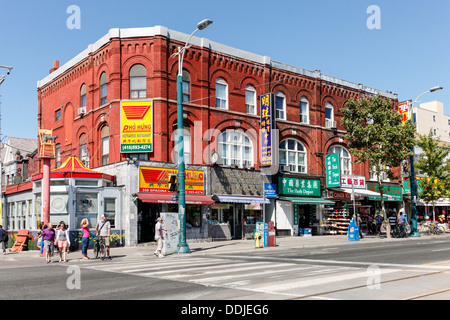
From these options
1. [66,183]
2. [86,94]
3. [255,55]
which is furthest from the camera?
[255,55]

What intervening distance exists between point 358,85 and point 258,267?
1320 inches

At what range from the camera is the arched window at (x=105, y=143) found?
3075cm

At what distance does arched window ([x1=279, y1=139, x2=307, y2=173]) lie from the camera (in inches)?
1442

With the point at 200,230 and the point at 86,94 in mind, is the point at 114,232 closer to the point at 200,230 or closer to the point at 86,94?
the point at 200,230

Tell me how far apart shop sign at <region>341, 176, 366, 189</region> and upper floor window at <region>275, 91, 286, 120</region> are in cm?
797

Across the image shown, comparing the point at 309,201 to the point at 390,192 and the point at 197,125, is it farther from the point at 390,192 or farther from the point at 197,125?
the point at 390,192

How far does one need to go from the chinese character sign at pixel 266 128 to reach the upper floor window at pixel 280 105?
2.97m

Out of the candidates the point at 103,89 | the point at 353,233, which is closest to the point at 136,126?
the point at 103,89

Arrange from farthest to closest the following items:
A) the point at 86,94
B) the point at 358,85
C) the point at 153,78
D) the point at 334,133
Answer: the point at 358,85 → the point at 334,133 → the point at 86,94 → the point at 153,78

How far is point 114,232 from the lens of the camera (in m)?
27.1


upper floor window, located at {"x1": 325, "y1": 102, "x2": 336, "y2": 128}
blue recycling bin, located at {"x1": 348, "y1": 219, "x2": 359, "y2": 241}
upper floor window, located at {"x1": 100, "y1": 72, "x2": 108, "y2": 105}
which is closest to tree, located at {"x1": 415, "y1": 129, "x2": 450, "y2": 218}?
upper floor window, located at {"x1": 325, "y1": 102, "x2": 336, "y2": 128}

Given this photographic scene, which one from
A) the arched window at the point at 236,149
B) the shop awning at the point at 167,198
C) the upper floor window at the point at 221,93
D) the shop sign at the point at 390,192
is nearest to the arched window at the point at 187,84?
the upper floor window at the point at 221,93
